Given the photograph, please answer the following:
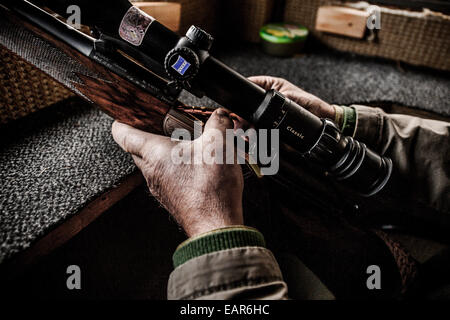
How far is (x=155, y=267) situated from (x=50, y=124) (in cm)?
60

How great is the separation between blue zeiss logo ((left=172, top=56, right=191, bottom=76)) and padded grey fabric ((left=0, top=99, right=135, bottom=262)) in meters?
0.23

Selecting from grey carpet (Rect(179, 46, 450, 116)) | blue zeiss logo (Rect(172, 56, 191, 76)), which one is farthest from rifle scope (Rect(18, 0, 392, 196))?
grey carpet (Rect(179, 46, 450, 116))

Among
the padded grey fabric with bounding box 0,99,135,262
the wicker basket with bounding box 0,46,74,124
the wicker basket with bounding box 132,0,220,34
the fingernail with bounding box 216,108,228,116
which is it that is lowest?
the padded grey fabric with bounding box 0,99,135,262

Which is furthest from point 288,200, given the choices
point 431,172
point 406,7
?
point 406,7

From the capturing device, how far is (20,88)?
24.6 inches

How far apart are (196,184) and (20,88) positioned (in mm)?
481

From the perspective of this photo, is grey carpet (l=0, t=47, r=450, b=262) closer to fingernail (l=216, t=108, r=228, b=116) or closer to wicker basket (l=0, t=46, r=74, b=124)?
wicker basket (l=0, t=46, r=74, b=124)

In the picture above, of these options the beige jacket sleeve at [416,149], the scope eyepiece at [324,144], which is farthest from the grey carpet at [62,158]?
the scope eyepiece at [324,144]

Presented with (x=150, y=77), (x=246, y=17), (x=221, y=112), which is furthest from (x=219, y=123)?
(x=246, y=17)

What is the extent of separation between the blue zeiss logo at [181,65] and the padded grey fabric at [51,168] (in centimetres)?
23

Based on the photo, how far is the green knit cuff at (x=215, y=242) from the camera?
40 cm

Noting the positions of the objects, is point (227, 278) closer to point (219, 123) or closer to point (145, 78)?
point (219, 123)

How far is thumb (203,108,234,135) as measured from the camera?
1.64ft
